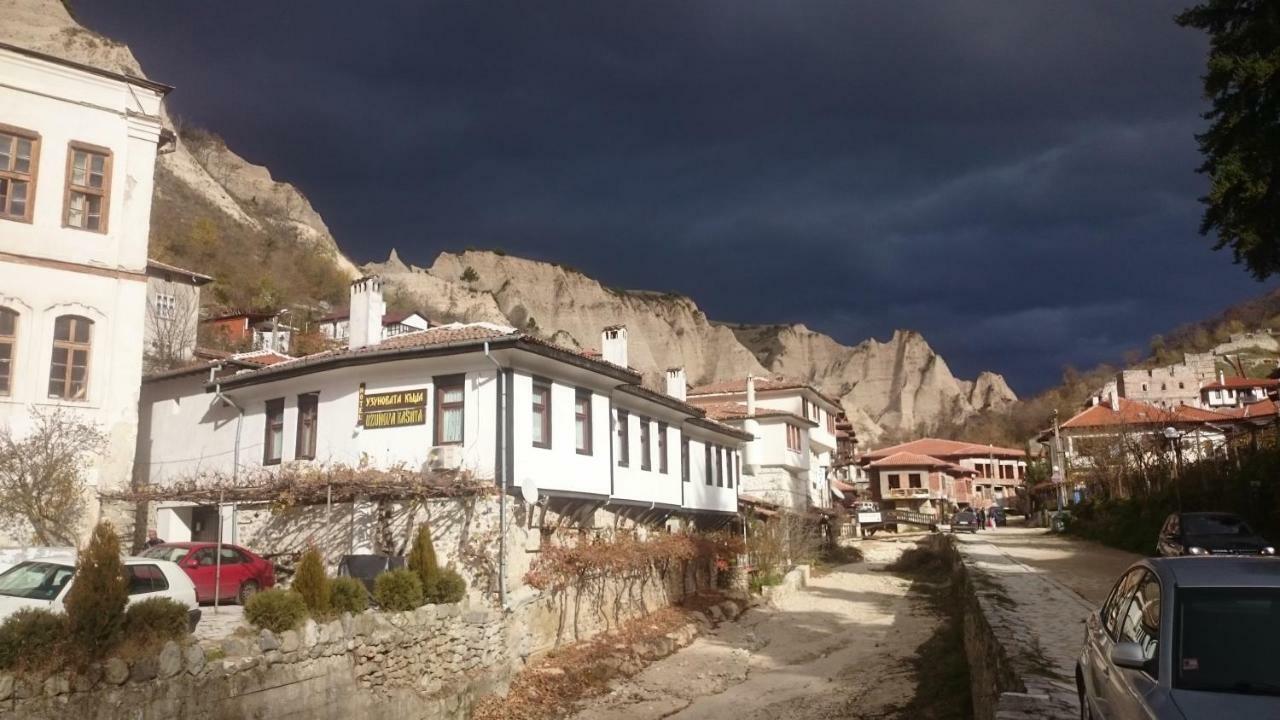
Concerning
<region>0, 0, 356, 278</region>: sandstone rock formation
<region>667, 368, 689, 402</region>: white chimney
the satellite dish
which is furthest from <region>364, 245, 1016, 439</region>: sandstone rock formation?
the satellite dish

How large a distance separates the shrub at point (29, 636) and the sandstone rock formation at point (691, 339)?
225 ft

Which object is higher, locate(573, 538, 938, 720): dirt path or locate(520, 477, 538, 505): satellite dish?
locate(520, 477, 538, 505): satellite dish

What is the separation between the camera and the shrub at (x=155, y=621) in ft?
40.5

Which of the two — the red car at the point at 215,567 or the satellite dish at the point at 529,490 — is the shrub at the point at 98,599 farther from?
the satellite dish at the point at 529,490

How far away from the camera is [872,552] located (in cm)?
5353

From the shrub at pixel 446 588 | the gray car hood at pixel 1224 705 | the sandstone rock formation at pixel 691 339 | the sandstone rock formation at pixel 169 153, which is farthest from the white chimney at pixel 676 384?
the sandstone rock formation at pixel 169 153

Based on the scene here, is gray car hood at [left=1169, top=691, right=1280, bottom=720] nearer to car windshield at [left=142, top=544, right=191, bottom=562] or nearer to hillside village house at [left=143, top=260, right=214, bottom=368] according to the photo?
car windshield at [left=142, top=544, right=191, bottom=562]

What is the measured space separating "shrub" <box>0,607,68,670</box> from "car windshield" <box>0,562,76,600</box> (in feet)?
5.30

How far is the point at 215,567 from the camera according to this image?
19.1 m

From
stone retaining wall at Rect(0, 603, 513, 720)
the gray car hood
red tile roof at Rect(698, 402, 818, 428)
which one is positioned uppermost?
red tile roof at Rect(698, 402, 818, 428)

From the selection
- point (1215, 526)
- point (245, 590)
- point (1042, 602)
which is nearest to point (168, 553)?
point (245, 590)

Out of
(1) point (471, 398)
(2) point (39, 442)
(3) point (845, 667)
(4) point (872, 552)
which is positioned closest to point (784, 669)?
(3) point (845, 667)

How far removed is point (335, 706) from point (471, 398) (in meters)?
7.61

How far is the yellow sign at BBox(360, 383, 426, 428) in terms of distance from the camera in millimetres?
21234
